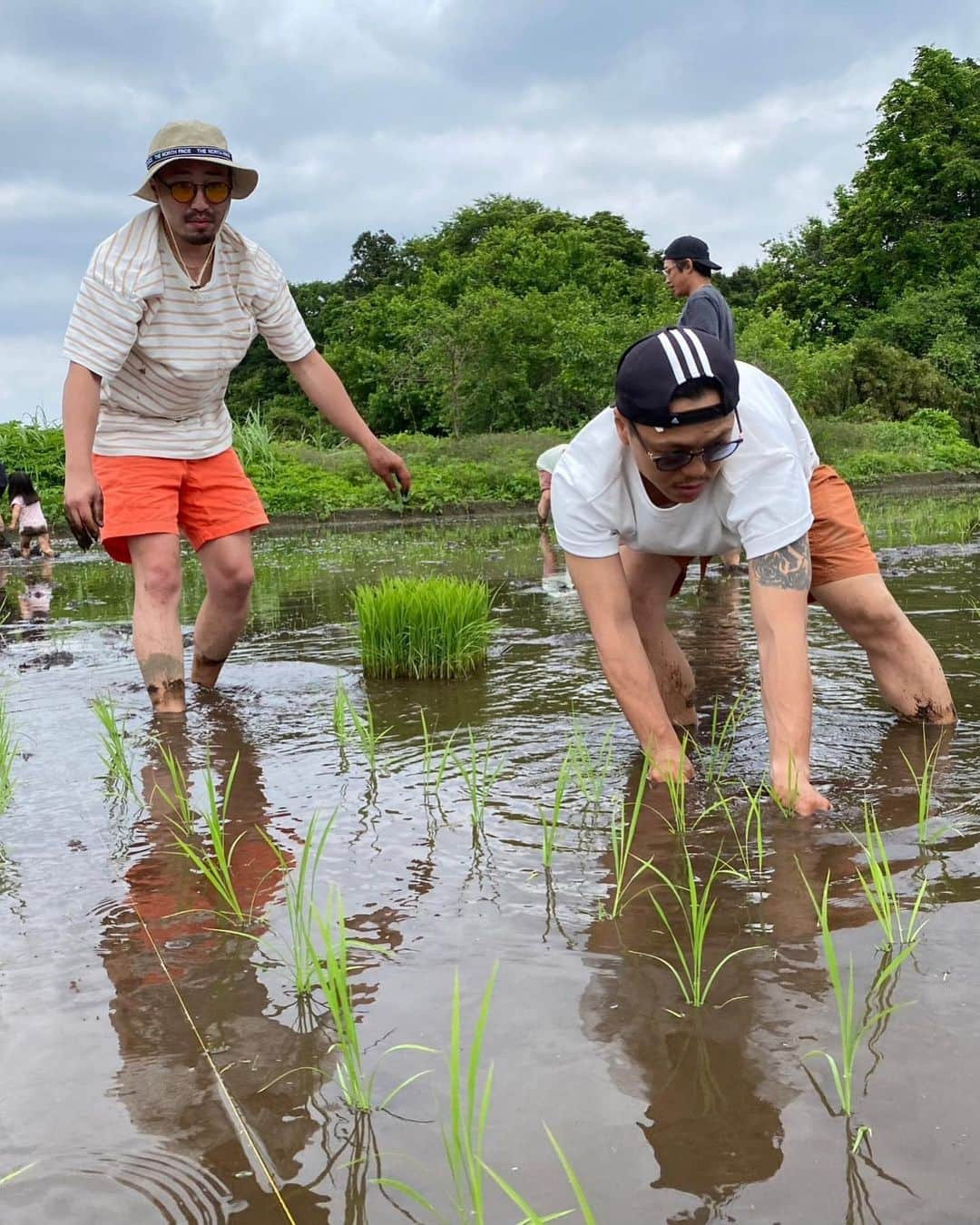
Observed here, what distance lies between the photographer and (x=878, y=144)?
39719mm

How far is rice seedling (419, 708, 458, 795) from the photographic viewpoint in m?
3.02

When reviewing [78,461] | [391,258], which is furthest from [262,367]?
[78,461]

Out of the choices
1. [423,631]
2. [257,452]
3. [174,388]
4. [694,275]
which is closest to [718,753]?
[423,631]

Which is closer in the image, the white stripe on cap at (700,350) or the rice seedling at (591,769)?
the white stripe on cap at (700,350)

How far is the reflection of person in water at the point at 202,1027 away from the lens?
153 cm

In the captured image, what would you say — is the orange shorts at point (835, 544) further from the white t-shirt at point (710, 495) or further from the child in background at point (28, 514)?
the child in background at point (28, 514)

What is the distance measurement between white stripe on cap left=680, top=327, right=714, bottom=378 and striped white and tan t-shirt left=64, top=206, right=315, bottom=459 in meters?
1.99

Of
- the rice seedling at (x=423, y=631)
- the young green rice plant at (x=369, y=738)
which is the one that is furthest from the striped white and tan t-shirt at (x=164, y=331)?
the young green rice plant at (x=369, y=738)

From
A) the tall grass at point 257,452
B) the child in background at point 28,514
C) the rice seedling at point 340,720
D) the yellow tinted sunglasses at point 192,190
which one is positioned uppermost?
the tall grass at point 257,452

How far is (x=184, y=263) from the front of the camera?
4172 millimetres

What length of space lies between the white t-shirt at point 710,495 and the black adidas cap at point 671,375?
14 cm

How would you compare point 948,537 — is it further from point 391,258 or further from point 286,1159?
point 391,258

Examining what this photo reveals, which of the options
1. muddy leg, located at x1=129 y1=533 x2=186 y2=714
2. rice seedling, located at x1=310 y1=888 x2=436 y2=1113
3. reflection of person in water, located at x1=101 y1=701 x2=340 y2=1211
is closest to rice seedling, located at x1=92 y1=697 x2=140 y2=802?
reflection of person in water, located at x1=101 y1=701 x2=340 y2=1211

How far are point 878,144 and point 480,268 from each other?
15.8m
